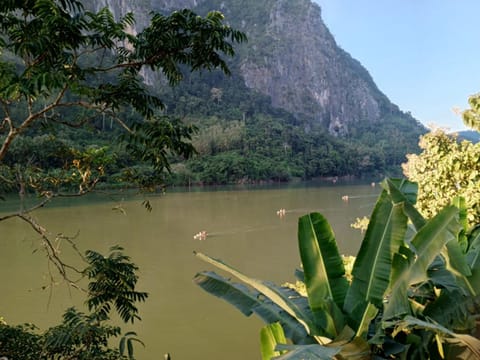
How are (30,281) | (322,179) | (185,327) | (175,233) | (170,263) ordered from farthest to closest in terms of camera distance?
(322,179), (175,233), (170,263), (30,281), (185,327)

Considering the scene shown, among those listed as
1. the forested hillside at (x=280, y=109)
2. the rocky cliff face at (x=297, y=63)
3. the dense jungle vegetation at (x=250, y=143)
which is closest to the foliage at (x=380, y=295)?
the forested hillside at (x=280, y=109)

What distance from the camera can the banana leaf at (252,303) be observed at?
1.48 metres

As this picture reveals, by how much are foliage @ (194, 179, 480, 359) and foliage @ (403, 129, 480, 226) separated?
4.90 ft

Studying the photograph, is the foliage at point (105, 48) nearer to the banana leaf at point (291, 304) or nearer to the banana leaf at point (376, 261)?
the banana leaf at point (291, 304)

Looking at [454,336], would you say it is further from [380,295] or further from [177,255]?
[177,255]

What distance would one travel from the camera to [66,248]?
1216cm

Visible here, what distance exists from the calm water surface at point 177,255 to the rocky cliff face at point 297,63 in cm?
6532

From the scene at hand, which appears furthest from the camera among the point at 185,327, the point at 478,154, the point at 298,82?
the point at 298,82

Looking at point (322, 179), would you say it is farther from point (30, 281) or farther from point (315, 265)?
point (315, 265)

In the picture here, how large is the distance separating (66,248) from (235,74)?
7625 centimetres

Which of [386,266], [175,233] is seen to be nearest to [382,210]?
[386,266]

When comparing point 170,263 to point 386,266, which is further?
point 170,263

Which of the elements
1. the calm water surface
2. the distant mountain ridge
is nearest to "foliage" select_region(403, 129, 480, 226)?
the calm water surface

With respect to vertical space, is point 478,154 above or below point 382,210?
above
